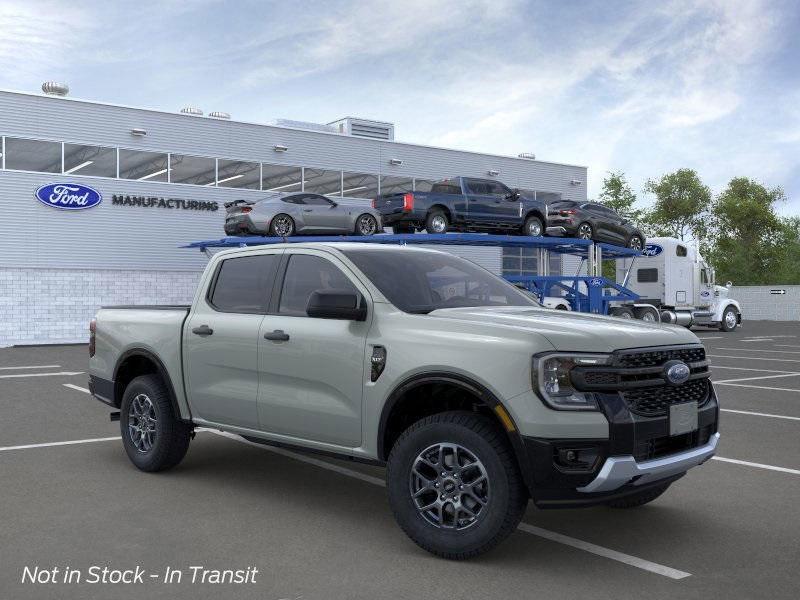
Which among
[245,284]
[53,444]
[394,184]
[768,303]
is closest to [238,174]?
[394,184]

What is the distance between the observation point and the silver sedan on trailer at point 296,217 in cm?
2442

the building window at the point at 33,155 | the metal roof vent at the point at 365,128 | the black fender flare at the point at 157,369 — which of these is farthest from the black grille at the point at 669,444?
the metal roof vent at the point at 365,128

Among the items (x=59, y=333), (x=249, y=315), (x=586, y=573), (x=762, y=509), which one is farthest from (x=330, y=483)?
(x=59, y=333)

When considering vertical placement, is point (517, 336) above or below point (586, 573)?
above

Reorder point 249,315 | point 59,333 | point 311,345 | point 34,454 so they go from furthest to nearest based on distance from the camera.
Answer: point 59,333
point 34,454
point 249,315
point 311,345

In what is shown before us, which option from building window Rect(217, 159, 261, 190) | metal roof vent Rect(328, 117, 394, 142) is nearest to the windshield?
building window Rect(217, 159, 261, 190)

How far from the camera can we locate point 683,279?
31906 mm

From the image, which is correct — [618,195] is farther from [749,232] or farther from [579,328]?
[579,328]

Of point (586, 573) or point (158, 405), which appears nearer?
point (586, 573)

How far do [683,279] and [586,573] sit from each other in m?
29.1

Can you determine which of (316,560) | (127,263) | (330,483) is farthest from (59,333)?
(316,560)

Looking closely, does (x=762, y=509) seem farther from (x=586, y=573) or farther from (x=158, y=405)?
(x=158, y=405)

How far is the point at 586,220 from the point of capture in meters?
25.5

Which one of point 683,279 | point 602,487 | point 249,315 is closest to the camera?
point 602,487
